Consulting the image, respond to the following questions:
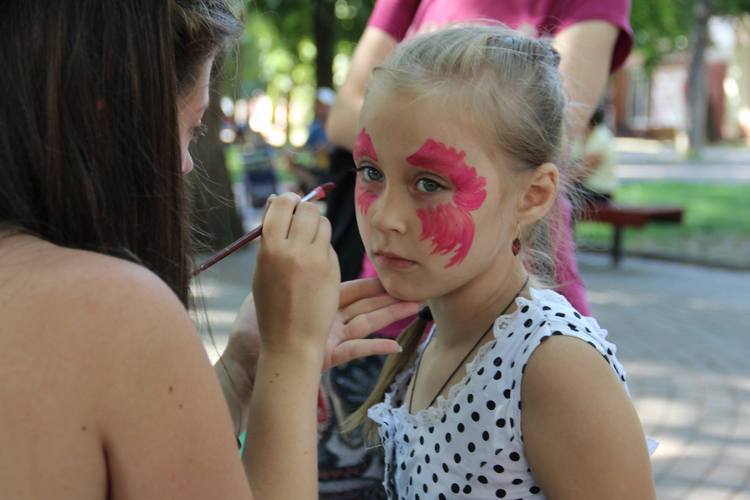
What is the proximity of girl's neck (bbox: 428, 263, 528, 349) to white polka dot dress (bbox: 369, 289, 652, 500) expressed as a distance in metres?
0.05

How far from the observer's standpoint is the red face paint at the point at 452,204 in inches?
63.2

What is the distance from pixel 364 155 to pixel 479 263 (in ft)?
0.93

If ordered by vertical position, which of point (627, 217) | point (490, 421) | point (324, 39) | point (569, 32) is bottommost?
point (627, 217)

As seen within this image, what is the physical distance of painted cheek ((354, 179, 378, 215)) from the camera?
167 centimetres

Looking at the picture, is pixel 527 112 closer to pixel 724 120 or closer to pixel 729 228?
pixel 729 228

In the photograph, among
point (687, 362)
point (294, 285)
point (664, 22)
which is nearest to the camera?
point (294, 285)

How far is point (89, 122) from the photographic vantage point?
3.79 feet

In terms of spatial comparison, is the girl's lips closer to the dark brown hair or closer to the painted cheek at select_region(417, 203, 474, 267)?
the painted cheek at select_region(417, 203, 474, 267)

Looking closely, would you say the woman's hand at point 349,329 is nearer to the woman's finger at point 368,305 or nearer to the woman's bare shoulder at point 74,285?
the woman's finger at point 368,305

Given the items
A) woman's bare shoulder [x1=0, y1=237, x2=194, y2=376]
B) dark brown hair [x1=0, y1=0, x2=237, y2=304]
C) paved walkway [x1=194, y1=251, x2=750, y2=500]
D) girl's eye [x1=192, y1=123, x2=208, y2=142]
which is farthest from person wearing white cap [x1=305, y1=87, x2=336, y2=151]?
woman's bare shoulder [x1=0, y1=237, x2=194, y2=376]

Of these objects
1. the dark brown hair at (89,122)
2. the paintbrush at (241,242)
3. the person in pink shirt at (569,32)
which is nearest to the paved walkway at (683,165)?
the person in pink shirt at (569,32)

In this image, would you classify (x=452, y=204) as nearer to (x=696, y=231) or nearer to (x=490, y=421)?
(x=490, y=421)

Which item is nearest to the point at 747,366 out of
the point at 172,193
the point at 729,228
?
the point at 172,193

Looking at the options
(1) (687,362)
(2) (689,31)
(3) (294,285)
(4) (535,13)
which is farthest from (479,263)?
(2) (689,31)
